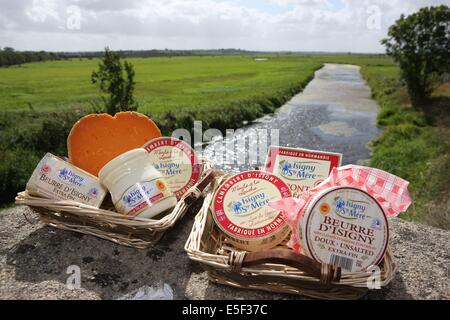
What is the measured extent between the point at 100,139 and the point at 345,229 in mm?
1549

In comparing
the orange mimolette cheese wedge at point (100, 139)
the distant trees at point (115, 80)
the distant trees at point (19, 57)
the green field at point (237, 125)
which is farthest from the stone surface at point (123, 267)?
the distant trees at point (19, 57)

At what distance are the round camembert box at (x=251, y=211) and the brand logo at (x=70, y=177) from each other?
743 mm

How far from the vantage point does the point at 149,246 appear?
78.2 inches

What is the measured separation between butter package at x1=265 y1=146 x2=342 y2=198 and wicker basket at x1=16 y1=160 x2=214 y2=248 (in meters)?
0.55

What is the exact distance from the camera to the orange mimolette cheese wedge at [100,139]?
2.44 metres

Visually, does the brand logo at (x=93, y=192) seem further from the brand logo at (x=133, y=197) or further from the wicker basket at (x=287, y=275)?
the wicker basket at (x=287, y=275)

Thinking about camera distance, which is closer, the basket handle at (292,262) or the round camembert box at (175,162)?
the basket handle at (292,262)

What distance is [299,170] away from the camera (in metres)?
2.35

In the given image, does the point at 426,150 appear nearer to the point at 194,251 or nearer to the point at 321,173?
the point at 321,173

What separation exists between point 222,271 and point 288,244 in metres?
0.41

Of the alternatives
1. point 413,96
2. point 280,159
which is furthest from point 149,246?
point 413,96

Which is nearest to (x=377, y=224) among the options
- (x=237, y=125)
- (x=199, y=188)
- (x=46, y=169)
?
(x=199, y=188)

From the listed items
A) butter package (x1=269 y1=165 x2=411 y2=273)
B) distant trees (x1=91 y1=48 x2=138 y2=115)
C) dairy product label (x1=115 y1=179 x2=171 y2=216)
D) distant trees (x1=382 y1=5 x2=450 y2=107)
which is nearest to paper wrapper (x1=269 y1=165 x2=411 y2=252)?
butter package (x1=269 y1=165 x2=411 y2=273)
